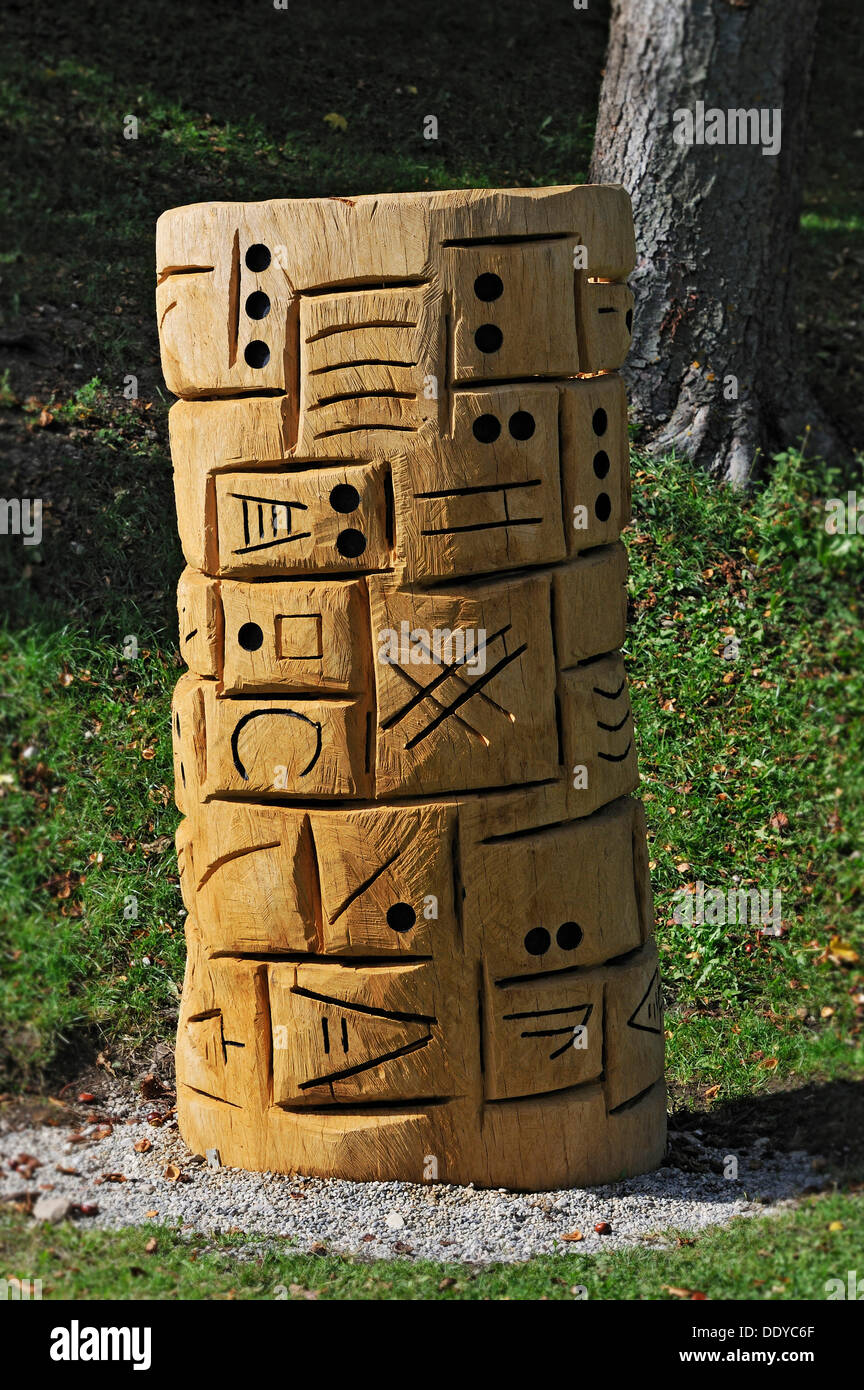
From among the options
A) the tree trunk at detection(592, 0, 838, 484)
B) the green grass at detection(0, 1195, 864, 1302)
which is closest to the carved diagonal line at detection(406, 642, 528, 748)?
the green grass at detection(0, 1195, 864, 1302)

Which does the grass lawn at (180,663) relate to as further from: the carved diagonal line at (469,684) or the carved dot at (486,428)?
the carved dot at (486,428)

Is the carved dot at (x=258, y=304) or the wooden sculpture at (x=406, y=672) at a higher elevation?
the carved dot at (x=258, y=304)

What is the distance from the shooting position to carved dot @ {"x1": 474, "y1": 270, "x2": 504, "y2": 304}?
319 cm

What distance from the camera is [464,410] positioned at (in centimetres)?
322

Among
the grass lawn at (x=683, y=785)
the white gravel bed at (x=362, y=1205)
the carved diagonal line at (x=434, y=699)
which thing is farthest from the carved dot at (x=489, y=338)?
the grass lawn at (x=683, y=785)

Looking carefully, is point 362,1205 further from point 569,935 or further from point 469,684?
point 469,684

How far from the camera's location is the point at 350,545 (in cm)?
327

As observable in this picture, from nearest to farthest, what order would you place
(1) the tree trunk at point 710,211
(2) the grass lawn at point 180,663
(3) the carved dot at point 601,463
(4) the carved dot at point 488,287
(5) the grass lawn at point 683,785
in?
(4) the carved dot at point 488,287
(3) the carved dot at point 601,463
(2) the grass lawn at point 180,663
(5) the grass lawn at point 683,785
(1) the tree trunk at point 710,211

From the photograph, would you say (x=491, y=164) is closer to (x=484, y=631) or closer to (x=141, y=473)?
(x=141, y=473)

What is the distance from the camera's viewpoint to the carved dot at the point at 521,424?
326 cm

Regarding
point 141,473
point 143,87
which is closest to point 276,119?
point 143,87

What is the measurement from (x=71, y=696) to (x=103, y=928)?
104cm

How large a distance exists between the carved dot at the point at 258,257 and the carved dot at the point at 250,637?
0.87 meters

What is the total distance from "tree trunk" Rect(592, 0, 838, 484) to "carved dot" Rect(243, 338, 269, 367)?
3611 mm
